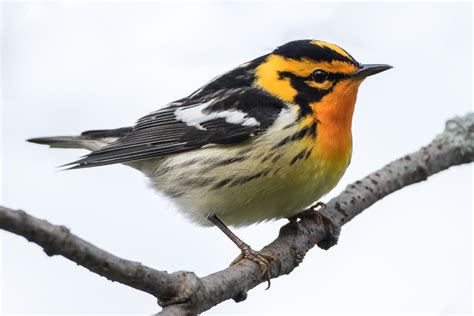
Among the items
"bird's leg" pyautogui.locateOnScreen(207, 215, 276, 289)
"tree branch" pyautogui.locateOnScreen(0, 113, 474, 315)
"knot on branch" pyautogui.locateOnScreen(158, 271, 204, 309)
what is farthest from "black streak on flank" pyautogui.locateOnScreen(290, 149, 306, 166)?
"knot on branch" pyautogui.locateOnScreen(158, 271, 204, 309)

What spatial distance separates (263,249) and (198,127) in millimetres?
1051

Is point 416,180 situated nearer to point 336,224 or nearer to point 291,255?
point 336,224

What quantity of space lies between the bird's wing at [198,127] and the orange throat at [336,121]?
0.92 ft

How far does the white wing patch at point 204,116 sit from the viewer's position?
5.00 meters

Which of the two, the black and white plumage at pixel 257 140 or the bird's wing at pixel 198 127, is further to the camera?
the bird's wing at pixel 198 127

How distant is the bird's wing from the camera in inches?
196

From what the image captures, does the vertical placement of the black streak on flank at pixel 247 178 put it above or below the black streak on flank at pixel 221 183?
below

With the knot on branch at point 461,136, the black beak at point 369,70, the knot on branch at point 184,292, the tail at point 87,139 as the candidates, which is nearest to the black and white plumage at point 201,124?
the tail at point 87,139

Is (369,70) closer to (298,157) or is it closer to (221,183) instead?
(298,157)

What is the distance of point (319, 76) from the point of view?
5.07 metres

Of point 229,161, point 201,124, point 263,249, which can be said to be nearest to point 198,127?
point 201,124

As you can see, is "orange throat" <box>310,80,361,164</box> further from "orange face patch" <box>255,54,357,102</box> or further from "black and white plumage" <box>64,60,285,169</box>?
"black and white plumage" <box>64,60,285,169</box>

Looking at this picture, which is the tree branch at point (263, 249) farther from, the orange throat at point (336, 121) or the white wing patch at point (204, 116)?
the white wing patch at point (204, 116)

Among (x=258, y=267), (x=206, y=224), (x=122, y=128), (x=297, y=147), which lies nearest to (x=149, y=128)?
(x=122, y=128)
